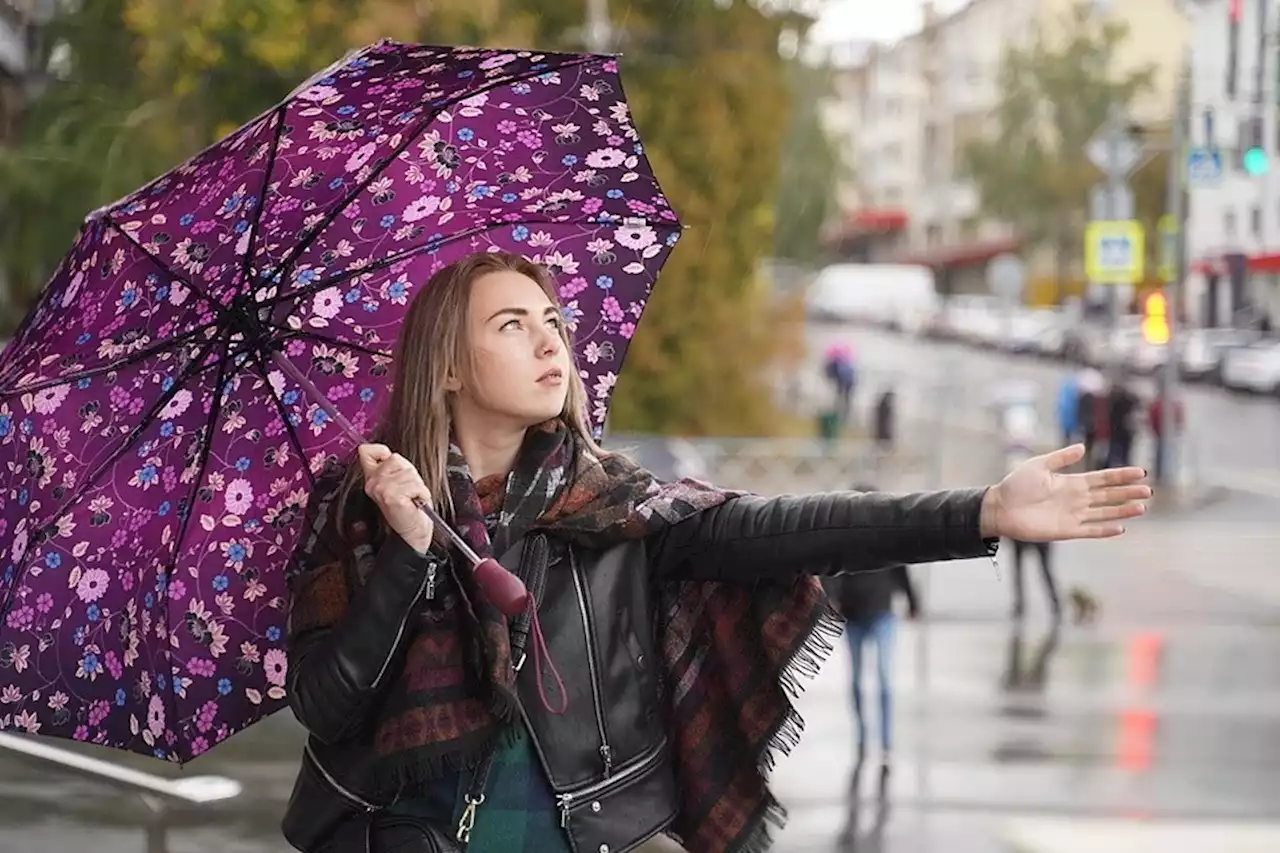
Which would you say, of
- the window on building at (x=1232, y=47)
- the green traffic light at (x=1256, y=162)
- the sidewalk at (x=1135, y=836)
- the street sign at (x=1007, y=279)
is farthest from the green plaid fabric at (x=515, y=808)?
the street sign at (x=1007, y=279)

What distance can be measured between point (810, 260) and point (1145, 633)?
18511 mm

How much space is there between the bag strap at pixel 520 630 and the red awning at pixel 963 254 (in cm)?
4427

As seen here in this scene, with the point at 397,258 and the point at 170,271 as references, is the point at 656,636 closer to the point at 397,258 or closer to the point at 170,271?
the point at 397,258

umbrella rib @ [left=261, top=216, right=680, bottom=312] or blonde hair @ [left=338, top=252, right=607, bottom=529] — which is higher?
umbrella rib @ [left=261, top=216, right=680, bottom=312]

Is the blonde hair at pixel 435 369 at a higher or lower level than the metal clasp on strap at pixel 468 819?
higher

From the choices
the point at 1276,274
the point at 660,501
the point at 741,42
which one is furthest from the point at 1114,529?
the point at 741,42

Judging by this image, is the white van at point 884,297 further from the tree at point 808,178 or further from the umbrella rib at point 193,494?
the umbrella rib at point 193,494

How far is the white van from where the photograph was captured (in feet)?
185

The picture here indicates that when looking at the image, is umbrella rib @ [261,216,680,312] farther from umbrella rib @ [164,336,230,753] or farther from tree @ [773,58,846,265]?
tree @ [773,58,846,265]

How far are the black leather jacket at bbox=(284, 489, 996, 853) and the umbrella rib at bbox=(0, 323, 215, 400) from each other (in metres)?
0.84

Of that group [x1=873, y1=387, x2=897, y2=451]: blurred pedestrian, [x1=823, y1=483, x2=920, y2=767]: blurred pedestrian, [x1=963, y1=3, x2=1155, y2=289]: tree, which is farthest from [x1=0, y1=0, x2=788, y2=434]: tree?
[x1=963, y1=3, x2=1155, y2=289]: tree

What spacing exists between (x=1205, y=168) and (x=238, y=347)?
51.7 ft

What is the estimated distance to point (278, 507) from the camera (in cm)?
354

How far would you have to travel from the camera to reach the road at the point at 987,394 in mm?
29219
